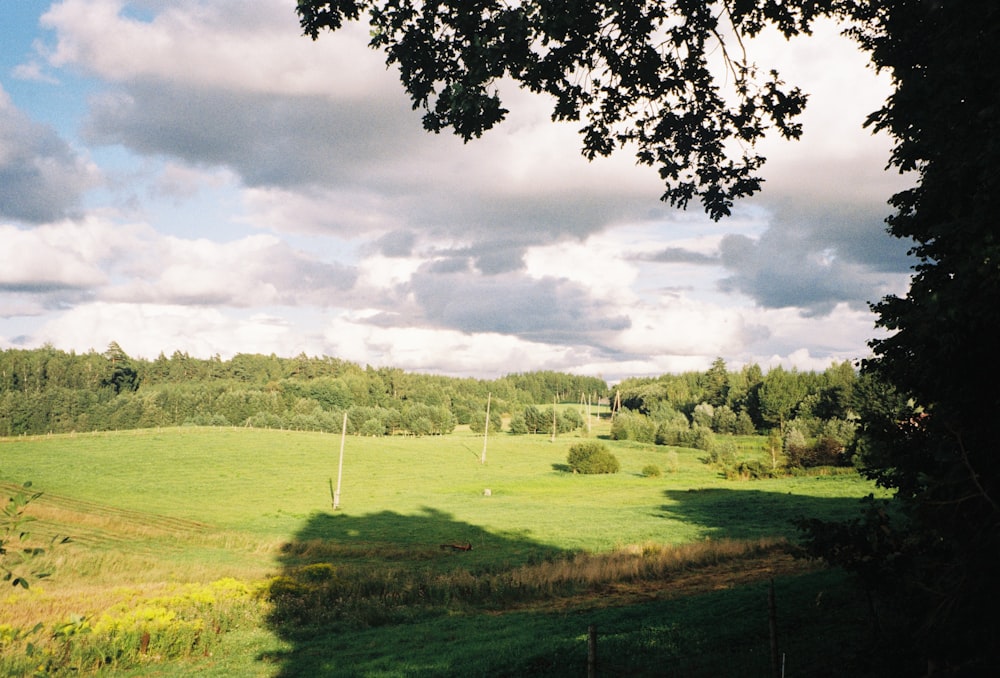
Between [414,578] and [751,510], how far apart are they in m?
33.1

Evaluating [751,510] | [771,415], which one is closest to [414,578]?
[751,510]

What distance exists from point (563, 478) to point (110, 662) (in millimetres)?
73034

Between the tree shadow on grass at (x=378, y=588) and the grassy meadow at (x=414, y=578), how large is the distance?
118mm

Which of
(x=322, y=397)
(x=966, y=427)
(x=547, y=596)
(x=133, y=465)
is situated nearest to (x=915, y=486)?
(x=966, y=427)

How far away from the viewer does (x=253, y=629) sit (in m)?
21.0

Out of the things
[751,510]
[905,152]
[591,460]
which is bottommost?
[591,460]

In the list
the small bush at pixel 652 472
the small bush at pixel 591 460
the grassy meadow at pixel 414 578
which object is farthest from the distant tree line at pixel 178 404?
the grassy meadow at pixel 414 578

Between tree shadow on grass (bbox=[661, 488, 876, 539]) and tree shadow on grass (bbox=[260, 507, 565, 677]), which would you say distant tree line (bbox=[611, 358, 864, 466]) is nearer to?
tree shadow on grass (bbox=[661, 488, 876, 539])

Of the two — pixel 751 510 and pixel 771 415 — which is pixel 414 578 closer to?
pixel 751 510

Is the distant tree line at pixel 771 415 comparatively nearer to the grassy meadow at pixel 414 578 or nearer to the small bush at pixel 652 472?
the small bush at pixel 652 472

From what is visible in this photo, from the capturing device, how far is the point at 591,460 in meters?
92.9

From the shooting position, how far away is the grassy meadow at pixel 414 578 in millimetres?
15570

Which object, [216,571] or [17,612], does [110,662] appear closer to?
[17,612]

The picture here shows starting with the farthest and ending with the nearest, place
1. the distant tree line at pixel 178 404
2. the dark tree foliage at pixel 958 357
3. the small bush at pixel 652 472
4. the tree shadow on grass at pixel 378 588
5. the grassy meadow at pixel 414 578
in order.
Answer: the distant tree line at pixel 178 404 < the small bush at pixel 652 472 < the tree shadow on grass at pixel 378 588 < the grassy meadow at pixel 414 578 < the dark tree foliage at pixel 958 357
